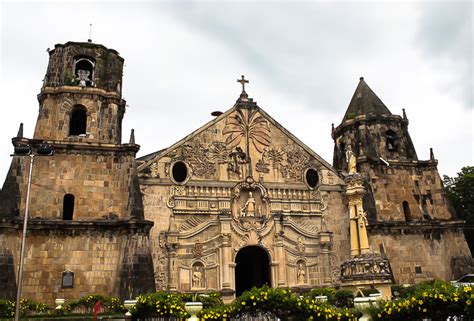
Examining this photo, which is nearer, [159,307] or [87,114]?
[159,307]

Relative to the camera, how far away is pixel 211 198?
1948 centimetres

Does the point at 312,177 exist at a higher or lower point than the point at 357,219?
higher

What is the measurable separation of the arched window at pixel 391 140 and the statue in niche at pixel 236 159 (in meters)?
9.42

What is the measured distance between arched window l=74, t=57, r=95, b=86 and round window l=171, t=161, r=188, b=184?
5.83m

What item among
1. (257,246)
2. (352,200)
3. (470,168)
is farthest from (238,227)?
(470,168)

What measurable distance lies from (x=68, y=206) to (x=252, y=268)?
9462 mm

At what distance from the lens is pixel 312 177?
857 inches

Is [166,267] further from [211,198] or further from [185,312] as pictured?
[185,312]

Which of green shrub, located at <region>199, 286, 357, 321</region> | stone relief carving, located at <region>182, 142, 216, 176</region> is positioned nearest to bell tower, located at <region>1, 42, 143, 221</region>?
stone relief carving, located at <region>182, 142, 216, 176</region>

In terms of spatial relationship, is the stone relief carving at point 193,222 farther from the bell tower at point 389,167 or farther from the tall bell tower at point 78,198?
the bell tower at point 389,167

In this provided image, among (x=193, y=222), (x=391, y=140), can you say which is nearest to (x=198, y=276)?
(x=193, y=222)

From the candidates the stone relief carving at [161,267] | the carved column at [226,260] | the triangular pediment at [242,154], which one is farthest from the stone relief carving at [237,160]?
the stone relief carving at [161,267]

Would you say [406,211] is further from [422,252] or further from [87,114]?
[87,114]

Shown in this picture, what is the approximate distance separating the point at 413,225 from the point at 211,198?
10809 mm
